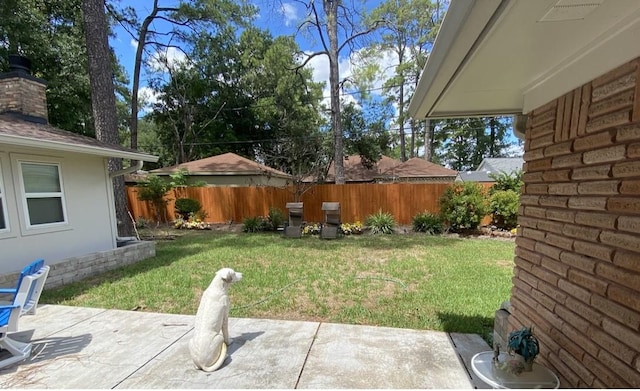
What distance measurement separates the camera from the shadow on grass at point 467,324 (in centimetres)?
321

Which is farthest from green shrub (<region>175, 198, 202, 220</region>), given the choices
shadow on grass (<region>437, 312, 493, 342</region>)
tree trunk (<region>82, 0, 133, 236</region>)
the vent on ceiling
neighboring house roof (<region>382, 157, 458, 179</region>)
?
the vent on ceiling

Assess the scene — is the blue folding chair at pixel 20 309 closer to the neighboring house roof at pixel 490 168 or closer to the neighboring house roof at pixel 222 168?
the neighboring house roof at pixel 222 168

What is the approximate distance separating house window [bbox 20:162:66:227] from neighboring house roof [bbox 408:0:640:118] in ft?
20.4

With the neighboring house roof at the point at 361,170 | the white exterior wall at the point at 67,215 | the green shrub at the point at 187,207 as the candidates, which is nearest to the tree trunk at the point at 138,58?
the green shrub at the point at 187,207

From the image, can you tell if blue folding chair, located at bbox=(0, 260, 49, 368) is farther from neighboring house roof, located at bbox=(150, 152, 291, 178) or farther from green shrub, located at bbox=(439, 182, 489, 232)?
neighboring house roof, located at bbox=(150, 152, 291, 178)

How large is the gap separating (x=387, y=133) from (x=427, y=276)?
596 inches

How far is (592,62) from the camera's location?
1.67 metres

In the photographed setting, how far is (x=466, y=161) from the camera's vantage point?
31312 mm

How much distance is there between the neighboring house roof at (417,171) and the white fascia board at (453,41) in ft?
54.1

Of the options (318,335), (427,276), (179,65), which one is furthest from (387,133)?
(318,335)

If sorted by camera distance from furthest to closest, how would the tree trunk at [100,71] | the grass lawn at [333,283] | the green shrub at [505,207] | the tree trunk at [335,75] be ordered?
the tree trunk at [335,75] → the green shrub at [505,207] → the tree trunk at [100,71] → the grass lawn at [333,283]

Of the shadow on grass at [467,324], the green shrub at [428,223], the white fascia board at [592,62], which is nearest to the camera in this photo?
the white fascia board at [592,62]

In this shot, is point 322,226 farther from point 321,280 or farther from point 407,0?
point 407,0

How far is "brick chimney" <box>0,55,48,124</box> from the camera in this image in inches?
223
